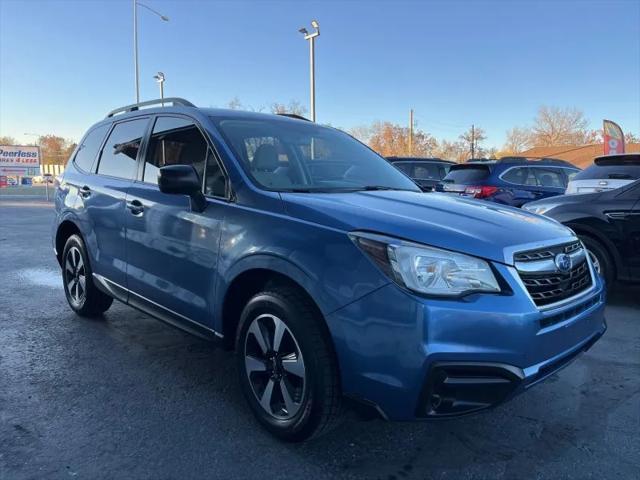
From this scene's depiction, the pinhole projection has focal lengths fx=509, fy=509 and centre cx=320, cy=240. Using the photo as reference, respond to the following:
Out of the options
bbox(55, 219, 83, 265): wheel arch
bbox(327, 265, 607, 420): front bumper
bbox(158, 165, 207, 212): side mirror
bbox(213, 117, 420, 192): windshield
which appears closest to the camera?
bbox(327, 265, 607, 420): front bumper

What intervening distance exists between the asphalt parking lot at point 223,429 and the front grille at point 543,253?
102 centimetres

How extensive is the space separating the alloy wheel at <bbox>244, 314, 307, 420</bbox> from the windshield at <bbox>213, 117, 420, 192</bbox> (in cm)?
81

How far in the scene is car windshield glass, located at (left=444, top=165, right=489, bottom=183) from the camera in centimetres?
973

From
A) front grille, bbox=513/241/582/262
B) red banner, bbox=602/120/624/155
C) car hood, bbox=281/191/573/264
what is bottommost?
front grille, bbox=513/241/582/262

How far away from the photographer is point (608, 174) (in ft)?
21.6

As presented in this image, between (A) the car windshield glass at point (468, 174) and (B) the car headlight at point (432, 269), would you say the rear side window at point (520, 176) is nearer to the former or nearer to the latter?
(A) the car windshield glass at point (468, 174)

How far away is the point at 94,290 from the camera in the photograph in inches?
183

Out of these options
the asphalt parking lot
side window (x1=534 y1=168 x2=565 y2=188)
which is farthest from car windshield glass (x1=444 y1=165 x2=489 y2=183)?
the asphalt parking lot

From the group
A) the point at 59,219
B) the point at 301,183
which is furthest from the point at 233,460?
the point at 59,219

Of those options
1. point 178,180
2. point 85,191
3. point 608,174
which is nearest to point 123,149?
point 85,191

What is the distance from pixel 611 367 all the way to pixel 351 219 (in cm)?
270

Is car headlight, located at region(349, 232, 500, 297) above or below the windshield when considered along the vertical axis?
below

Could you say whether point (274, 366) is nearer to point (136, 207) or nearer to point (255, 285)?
point (255, 285)

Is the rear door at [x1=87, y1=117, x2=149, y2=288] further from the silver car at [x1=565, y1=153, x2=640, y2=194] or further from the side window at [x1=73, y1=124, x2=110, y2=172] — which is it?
the silver car at [x1=565, y1=153, x2=640, y2=194]
